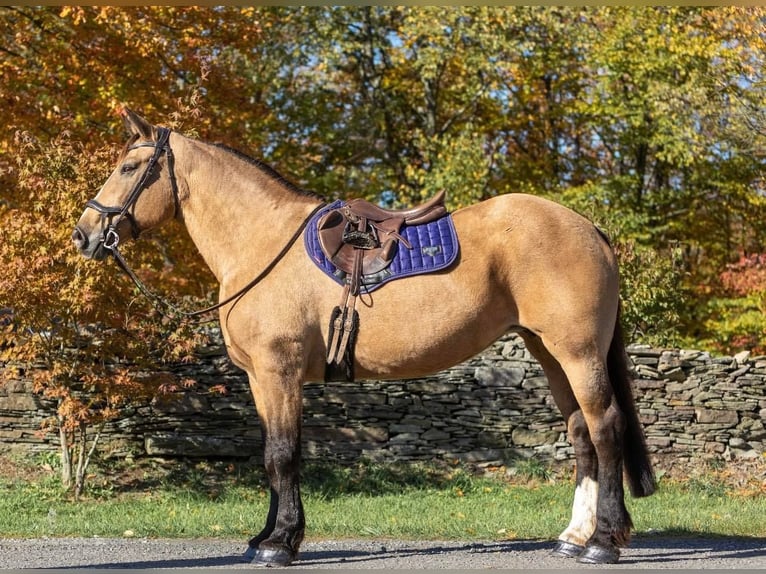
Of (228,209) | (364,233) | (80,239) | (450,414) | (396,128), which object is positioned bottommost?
(450,414)

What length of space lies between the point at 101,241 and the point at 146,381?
386 cm

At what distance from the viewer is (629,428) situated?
19.9 feet

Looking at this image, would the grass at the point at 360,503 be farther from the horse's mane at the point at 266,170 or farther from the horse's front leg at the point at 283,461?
the horse's mane at the point at 266,170

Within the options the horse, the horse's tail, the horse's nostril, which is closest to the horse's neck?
the horse

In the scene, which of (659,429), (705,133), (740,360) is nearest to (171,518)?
(659,429)

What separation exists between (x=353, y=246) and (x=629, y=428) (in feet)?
6.85

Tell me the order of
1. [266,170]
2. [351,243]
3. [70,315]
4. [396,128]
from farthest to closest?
[396,128] < [70,315] < [266,170] < [351,243]

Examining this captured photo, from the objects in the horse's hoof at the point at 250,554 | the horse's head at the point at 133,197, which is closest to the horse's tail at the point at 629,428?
the horse's hoof at the point at 250,554

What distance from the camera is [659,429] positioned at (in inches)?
437

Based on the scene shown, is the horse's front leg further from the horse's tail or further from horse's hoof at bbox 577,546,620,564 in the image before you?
the horse's tail

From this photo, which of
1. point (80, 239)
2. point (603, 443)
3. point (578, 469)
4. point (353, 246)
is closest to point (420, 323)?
point (353, 246)

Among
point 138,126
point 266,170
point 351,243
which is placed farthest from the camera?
point 266,170

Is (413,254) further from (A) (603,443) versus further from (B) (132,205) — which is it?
(B) (132,205)

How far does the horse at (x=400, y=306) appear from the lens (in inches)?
221
